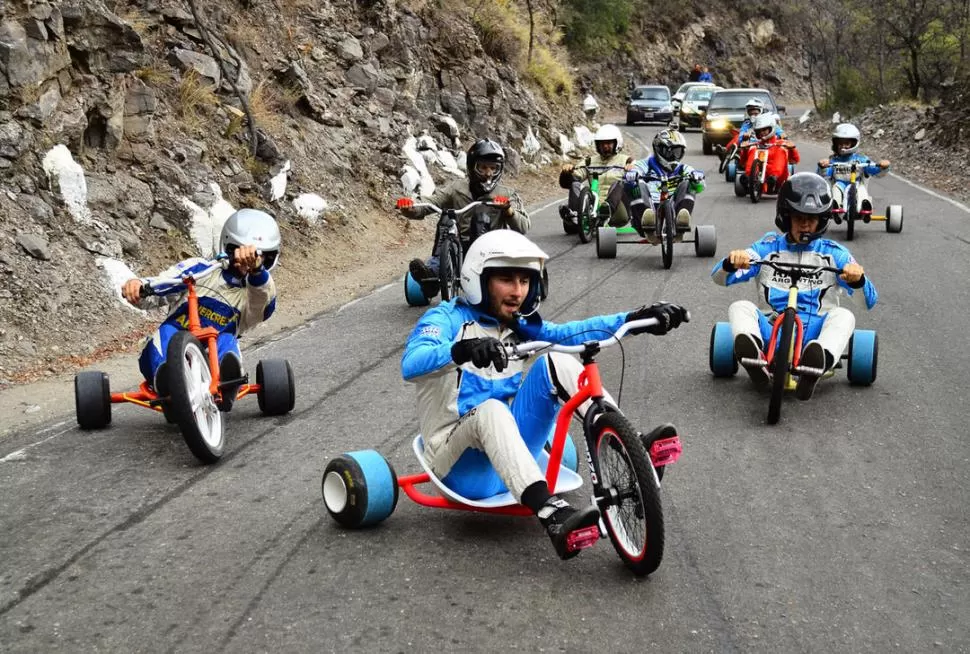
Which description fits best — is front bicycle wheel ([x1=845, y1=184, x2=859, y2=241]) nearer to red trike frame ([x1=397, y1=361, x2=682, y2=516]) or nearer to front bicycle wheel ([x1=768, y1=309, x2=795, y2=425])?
front bicycle wheel ([x1=768, y1=309, x2=795, y2=425])

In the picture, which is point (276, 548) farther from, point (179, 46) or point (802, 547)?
point (179, 46)

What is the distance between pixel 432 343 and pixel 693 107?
38.4m

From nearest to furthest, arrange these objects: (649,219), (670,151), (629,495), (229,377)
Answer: (629,495) < (229,377) < (649,219) < (670,151)

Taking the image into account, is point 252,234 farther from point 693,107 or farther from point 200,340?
point 693,107

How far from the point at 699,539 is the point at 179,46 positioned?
1291 centimetres

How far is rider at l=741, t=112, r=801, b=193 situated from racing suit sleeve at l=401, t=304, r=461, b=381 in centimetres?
1548

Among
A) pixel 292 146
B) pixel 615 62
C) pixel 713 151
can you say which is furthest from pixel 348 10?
pixel 615 62

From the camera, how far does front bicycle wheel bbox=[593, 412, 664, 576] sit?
4324 millimetres

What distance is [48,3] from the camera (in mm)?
11914

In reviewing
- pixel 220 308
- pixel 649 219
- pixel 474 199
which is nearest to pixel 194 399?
pixel 220 308

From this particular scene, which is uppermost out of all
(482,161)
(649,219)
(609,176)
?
(482,161)

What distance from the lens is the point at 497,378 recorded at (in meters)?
5.26

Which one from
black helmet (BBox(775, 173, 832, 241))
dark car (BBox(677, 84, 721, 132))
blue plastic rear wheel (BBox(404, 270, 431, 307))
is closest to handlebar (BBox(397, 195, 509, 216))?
blue plastic rear wheel (BBox(404, 270, 431, 307))

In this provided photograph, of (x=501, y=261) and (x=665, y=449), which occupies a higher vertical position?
(x=501, y=261)
